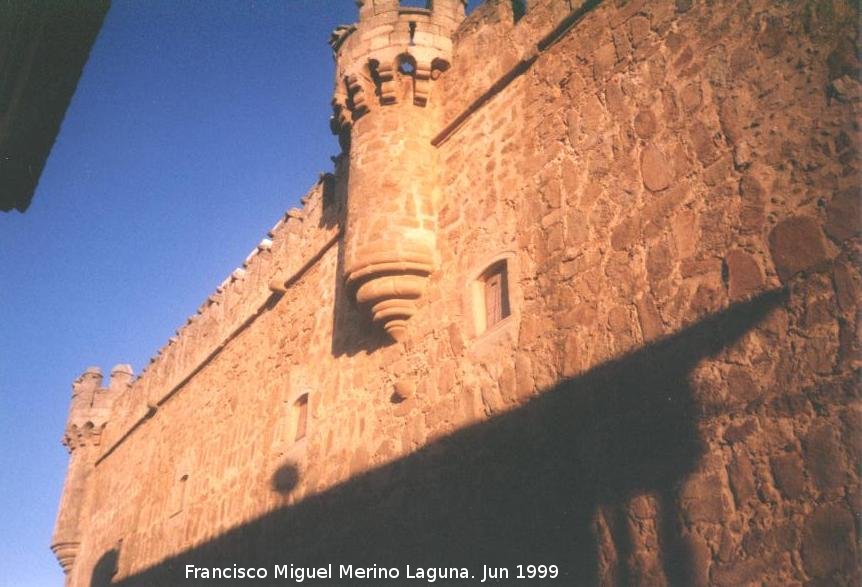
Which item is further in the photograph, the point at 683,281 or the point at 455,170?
the point at 455,170

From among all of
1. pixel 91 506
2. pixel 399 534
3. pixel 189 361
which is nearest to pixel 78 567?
pixel 91 506

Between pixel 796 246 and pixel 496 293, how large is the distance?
229 cm

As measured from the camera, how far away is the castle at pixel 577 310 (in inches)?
124

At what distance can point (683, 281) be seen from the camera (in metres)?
3.74

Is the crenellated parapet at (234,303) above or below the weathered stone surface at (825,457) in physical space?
above

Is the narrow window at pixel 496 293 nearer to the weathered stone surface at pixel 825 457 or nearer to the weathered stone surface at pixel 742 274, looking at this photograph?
the weathered stone surface at pixel 742 274

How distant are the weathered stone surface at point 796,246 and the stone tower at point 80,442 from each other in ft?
49.2

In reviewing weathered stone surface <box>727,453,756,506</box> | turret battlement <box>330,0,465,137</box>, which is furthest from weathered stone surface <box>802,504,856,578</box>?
turret battlement <box>330,0,465,137</box>

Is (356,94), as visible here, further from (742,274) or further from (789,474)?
(789,474)

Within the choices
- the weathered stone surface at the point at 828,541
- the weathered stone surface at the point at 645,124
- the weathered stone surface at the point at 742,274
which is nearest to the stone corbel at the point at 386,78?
the weathered stone surface at the point at 645,124

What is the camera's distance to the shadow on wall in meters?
3.45

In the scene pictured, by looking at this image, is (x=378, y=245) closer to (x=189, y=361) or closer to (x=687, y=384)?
(x=687, y=384)

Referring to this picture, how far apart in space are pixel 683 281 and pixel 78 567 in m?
15.0

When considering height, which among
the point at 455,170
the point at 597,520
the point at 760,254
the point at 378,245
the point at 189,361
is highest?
the point at 189,361
